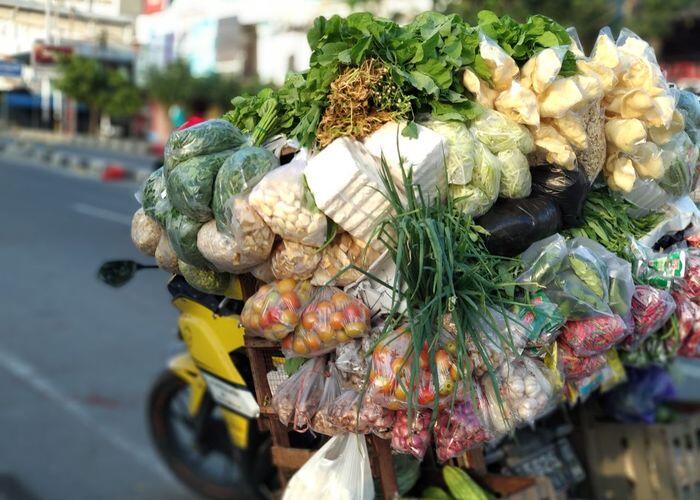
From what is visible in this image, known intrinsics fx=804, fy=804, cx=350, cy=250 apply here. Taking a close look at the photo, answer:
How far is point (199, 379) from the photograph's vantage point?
346 cm

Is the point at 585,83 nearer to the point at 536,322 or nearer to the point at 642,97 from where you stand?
the point at 642,97

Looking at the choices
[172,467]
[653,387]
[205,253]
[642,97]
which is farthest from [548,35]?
[172,467]

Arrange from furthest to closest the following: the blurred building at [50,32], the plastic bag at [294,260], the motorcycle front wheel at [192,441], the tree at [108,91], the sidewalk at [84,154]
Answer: the tree at [108,91] < the sidewalk at [84,154] < the motorcycle front wheel at [192,441] < the blurred building at [50,32] < the plastic bag at [294,260]

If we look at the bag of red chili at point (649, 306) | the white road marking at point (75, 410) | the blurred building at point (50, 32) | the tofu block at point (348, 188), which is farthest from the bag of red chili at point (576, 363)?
the white road marking at point (75, 410)

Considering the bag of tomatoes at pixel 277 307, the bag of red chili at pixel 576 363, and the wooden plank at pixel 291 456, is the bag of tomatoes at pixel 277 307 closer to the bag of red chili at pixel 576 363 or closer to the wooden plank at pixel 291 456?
the wooden plank at pixel 291 456

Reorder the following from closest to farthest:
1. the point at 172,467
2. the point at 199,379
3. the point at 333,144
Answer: the point at 333,144 → the point at 199,379 → the point at 172,467

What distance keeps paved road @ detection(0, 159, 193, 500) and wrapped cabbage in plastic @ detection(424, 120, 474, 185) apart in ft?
7.45

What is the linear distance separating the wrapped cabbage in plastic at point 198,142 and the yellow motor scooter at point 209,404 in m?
0.38

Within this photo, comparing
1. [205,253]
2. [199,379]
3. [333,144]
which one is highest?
[333,144]

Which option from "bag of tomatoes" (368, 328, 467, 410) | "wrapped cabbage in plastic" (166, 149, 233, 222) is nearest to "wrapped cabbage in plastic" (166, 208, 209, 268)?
"wrapped cabbage in plastic" (166, 149, 233, 222)

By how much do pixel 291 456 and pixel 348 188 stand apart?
0.92 m

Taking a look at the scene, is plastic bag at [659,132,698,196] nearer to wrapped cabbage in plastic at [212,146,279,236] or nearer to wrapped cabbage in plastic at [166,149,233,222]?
wrapped cabbage in plastic at [212,146,279,236]

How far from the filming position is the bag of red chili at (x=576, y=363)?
2121 mm

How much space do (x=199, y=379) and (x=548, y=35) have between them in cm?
210
